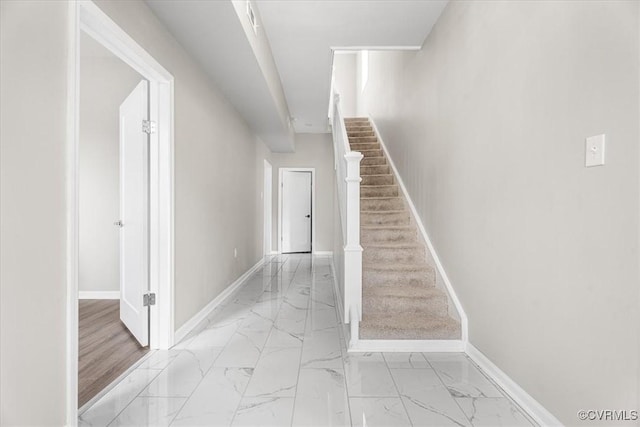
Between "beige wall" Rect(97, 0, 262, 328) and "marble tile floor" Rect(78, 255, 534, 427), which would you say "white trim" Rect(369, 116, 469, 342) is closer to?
"marble tile floor" Rect(78, 255, 534, 427)

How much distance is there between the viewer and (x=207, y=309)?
344 centimetres

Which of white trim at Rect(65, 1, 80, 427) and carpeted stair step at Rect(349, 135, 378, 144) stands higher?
carpeted stair step at Rect(349, 135, 378, 144)

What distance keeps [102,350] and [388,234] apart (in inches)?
104

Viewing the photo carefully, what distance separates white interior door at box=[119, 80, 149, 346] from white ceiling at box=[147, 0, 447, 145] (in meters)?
0.58

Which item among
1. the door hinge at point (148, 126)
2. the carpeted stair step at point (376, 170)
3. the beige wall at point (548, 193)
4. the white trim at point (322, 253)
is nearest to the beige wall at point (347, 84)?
the white trim at point (322, 253)

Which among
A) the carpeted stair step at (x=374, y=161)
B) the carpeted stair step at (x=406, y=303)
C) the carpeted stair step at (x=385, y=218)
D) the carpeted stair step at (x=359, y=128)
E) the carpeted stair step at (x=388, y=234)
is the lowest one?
the carpeted stair step at (x=406, y=303)

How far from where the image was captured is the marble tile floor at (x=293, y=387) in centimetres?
175

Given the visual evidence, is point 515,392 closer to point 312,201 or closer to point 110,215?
point 110,215

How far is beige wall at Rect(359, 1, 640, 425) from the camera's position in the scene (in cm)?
129

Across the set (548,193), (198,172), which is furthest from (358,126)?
(548,193)

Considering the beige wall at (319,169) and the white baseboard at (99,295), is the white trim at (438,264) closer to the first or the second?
the beige wall at (319,169)

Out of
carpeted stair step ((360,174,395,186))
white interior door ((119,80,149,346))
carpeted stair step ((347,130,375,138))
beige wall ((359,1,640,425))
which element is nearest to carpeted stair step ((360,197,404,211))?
carpeted stair step ((360,174,395,186))

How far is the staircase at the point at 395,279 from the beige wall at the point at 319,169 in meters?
3.30

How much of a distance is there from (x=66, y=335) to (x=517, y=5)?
104 inches
